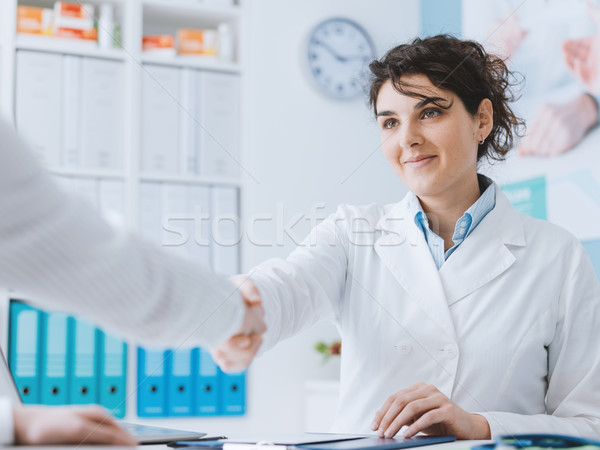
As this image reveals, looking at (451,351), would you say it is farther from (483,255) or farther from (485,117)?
(485,117)

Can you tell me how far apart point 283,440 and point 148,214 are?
1.66 m

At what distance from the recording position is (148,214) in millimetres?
2486

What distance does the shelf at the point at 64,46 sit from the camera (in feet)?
7.89

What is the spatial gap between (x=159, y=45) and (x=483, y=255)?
5.58ft

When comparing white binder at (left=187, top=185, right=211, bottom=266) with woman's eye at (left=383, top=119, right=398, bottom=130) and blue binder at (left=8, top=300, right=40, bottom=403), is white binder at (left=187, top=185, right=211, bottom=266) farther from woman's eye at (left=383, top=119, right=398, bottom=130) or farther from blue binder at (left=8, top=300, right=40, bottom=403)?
woman's eye at (left=383, top=119, right=398, bottom=130)

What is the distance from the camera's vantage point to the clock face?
2.91 metres

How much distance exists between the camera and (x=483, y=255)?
56.8 inches

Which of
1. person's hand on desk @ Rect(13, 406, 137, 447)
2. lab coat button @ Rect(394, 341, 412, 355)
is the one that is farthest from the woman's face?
person's hand on desk @ Rect(13, 406, 137, 447)

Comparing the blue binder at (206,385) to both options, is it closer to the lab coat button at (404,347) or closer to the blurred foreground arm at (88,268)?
the lab coat button at (404,347)

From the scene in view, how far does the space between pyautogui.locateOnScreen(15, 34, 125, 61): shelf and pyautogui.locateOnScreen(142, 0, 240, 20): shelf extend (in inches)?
10.2

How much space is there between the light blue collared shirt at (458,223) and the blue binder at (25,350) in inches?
55.5

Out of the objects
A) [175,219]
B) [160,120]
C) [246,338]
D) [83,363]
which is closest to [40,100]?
[160,120]

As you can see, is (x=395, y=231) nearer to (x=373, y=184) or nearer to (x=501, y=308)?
(x=501, y=308)

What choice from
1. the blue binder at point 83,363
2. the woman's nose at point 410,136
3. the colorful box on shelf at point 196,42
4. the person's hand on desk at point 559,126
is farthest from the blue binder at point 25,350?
the person's hand on desk at point 559,126
